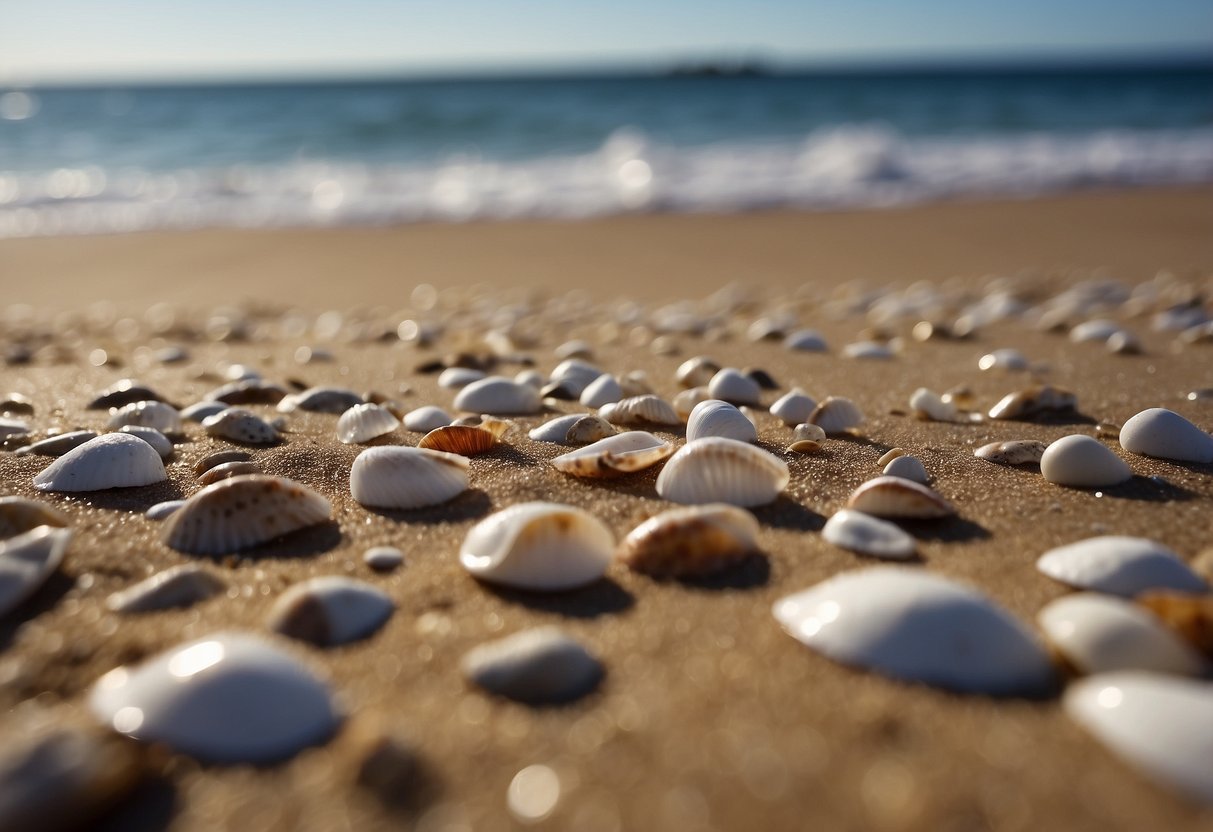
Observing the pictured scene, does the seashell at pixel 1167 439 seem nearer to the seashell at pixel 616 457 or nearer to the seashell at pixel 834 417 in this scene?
the seashell at pixel 834 417

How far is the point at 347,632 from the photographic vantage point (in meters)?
1.17

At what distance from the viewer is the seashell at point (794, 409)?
2242 millimetres

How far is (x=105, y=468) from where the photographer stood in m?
1.76

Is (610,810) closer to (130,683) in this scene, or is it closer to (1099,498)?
(130,683)

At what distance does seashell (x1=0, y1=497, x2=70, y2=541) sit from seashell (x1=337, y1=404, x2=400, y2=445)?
717mm

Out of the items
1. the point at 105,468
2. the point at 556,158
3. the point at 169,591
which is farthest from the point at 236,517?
the point at 556,158

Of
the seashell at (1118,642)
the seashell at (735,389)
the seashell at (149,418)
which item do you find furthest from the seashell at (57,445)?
the seashell at (1118,642)

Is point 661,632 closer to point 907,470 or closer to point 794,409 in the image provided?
point 907,470

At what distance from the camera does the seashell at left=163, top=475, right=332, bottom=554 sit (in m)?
1.46

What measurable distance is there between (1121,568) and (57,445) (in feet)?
6.99

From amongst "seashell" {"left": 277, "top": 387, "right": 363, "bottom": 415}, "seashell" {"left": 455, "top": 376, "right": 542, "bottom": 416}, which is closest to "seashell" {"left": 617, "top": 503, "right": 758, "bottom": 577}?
"seashell" {"left": 455, "top": 376, "right": 542, "bottom": 416}

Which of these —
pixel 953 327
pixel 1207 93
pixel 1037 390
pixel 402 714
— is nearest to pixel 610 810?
pixel 402 714

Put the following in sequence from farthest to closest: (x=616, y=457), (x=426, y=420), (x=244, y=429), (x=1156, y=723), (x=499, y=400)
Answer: (x=499, y=400) → (x=426, y=420) → (x=244, y=429) → (x=616, y=457) → (x=1156, y=723)

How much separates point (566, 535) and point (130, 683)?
590 mm
